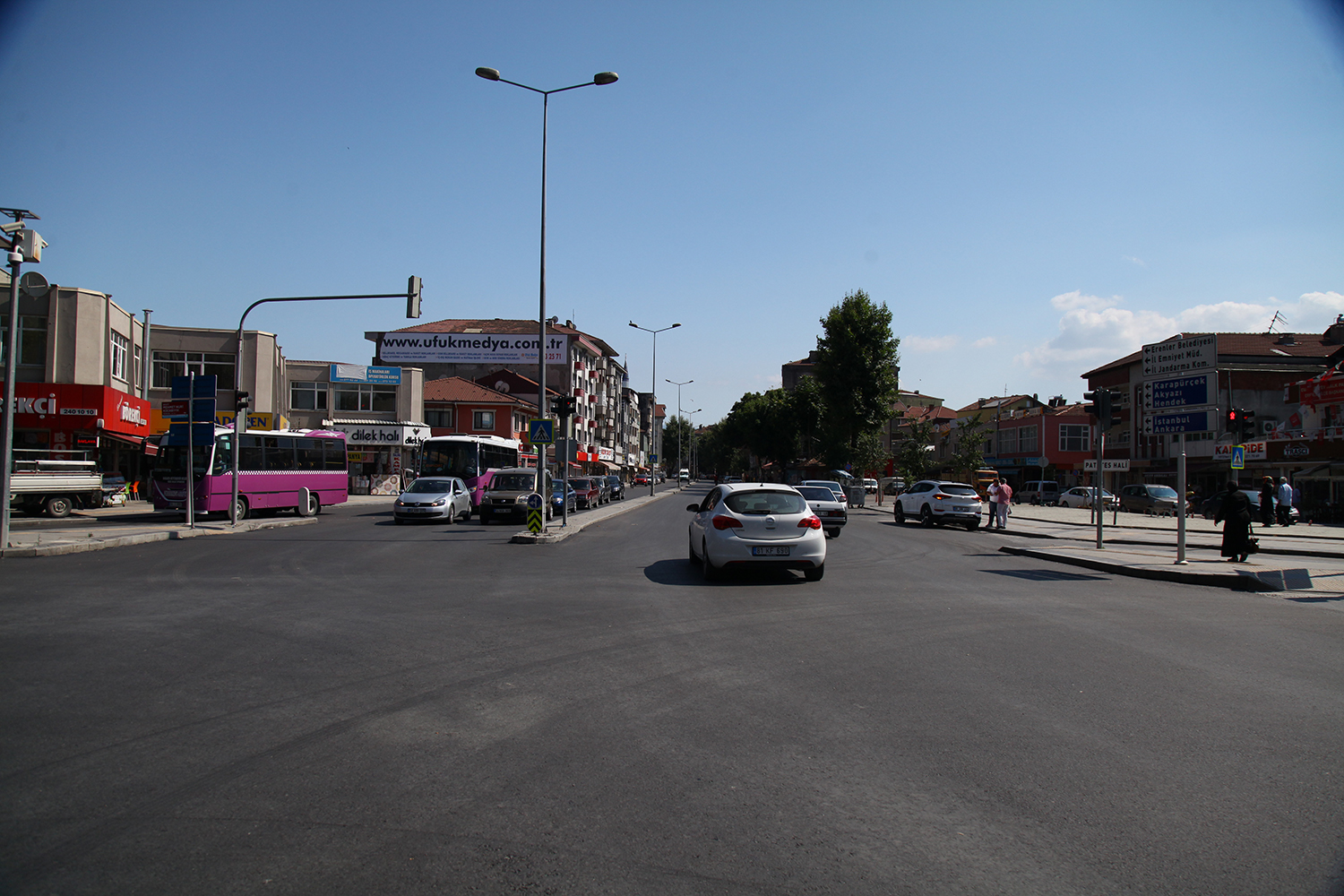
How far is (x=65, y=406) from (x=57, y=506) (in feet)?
22.7

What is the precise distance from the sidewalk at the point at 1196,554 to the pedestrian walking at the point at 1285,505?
0.77 meters

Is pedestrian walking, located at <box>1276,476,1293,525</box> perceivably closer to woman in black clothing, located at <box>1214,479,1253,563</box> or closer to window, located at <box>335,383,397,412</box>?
woman in black clothing, located at <box>1214,479,1253,563</box>

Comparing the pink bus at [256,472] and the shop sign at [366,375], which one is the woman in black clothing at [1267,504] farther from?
the shop sign at [366,375]

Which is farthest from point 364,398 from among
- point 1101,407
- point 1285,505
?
point 1285,505

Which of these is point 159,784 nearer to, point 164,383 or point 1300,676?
point 1300,676

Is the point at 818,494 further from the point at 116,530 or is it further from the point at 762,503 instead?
the point at 116,530

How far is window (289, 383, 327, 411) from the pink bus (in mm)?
27476

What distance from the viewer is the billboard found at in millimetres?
72750

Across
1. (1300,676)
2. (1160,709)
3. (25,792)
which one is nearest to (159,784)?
(25,792)

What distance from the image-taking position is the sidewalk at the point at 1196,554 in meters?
13.1

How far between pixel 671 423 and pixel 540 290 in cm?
15296

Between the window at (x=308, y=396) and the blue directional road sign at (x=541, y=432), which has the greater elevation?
the window at (x=308, y=396)

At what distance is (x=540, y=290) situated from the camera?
2295 cm

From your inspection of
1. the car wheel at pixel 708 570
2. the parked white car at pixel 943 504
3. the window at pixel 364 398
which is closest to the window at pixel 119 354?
the window at pixel 364 398
